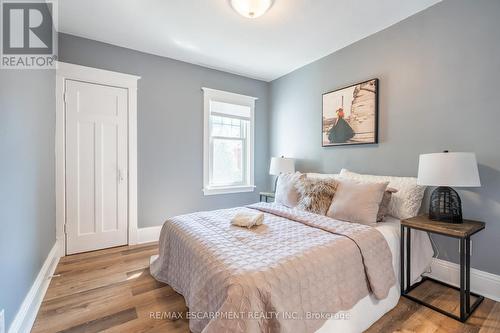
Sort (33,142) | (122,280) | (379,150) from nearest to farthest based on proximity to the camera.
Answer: (33,142)
(122,280)
(379,150)

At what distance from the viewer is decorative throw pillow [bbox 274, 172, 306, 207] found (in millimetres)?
2574

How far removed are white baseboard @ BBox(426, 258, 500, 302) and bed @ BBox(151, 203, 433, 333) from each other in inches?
7.0

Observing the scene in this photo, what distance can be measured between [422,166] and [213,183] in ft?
9.08

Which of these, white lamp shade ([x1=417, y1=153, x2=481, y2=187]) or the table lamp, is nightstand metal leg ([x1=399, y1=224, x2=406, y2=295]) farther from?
white lamp shade ([x1=417, y1=153, x2=481, y2=187])

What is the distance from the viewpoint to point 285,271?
1215 mm

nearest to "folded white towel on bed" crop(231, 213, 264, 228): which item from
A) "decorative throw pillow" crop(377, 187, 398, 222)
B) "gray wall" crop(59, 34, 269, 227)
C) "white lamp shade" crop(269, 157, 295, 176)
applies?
"decorative throw pillow" crop(377, 187, 398, 222)

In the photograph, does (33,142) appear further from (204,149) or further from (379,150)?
(379,150)

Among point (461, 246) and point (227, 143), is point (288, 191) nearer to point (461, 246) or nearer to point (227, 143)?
point (461, 246)

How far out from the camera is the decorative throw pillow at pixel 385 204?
209 centimetres

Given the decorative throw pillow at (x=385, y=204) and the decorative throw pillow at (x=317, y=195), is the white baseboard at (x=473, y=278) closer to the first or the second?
the decorative throw pillow at (x=385, y=204)

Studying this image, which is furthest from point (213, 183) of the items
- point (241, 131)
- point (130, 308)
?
point (130, 308)

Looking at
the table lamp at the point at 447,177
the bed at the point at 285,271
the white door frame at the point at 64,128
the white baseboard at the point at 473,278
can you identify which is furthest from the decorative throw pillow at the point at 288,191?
the white door frame at the point at 64,128

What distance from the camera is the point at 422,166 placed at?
1.89m
